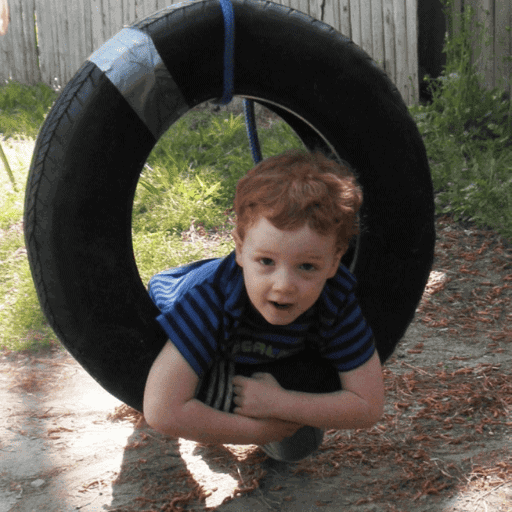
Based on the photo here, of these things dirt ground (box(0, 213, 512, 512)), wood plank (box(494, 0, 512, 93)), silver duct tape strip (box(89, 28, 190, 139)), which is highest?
wood plank (box(494, 0, 512, 93))

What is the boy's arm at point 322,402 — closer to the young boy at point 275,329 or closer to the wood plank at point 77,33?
the young boy at point 275,329

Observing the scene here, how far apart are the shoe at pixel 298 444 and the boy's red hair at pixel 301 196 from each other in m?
0.60

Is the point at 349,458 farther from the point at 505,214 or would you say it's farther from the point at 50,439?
the point at 505,214

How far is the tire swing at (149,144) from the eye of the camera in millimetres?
1739

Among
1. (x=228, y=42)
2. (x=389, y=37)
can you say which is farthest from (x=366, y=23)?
(x=228, y=42)

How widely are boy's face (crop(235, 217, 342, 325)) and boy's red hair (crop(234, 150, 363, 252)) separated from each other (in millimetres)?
24

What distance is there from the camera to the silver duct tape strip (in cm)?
179

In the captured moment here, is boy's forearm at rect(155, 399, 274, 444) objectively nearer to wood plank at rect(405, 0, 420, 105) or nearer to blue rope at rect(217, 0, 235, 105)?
blue rope at rect(217, 0, 235, 105)

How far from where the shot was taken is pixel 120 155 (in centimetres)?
177

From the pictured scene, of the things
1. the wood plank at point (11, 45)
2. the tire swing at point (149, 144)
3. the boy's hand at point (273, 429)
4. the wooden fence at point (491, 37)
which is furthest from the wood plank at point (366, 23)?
the boy's hand at point (273, 429)

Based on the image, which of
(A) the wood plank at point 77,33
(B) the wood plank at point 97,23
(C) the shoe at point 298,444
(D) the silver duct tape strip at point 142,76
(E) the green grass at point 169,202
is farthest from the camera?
(A) the wood plank at point 77,33

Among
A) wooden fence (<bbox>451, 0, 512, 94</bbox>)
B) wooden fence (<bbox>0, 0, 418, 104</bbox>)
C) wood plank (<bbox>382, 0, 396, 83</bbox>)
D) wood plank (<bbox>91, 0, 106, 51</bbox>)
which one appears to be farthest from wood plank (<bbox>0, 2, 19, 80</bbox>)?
wooden fence (<bbox>451, 0, 512, 94</bbox>)

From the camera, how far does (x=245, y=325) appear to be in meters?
1.80

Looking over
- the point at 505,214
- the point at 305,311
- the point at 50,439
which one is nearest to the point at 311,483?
the point at 305,311
